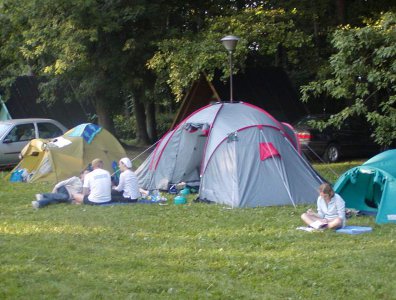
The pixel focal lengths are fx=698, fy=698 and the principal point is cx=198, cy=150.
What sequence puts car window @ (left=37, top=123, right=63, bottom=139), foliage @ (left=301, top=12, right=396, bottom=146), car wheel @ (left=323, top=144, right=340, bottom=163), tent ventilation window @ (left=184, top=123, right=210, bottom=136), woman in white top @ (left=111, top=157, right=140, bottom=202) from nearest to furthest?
woman in white top @ (left=111, top=157, right=140, bottom=202), tent ventilation window @ (left=184, top=123, right=210, bottom=136), foliage @ (left=301, top=12, right=396, bottom=146), car window @ (left=37, top=123, right=63, bottom=139), car wheel @ (left=323, top=144, right=340, bottom=163)

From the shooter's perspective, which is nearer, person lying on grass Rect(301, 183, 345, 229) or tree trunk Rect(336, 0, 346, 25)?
person lying on grass Rect(301, 183, 345, 229)

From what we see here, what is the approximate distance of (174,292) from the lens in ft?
23.0

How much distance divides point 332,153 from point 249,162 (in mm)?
9162

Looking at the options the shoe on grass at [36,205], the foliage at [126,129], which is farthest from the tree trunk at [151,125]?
the shoe on grass at [36,205]

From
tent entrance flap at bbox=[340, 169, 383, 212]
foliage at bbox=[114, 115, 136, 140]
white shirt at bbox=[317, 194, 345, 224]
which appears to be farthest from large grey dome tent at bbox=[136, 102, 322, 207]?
foliage at bbox=[114, 115, 136, 140]

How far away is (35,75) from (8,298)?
74.1 ft

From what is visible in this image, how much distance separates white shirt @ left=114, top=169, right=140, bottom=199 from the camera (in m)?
13.2

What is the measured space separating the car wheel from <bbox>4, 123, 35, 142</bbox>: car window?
8.81 metres

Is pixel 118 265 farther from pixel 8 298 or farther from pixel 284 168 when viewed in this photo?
pixel 284 168

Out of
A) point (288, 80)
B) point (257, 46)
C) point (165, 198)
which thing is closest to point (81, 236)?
point (165, 198)

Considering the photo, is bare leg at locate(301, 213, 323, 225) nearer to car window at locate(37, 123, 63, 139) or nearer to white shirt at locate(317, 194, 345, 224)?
white shirt at locate(317, 194, 345, 224)

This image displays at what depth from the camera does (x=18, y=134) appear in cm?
1941

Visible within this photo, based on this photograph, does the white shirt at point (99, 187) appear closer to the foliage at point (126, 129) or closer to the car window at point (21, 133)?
the car window at point (21, 133)

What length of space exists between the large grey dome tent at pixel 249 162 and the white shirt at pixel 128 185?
1266 millimetres
